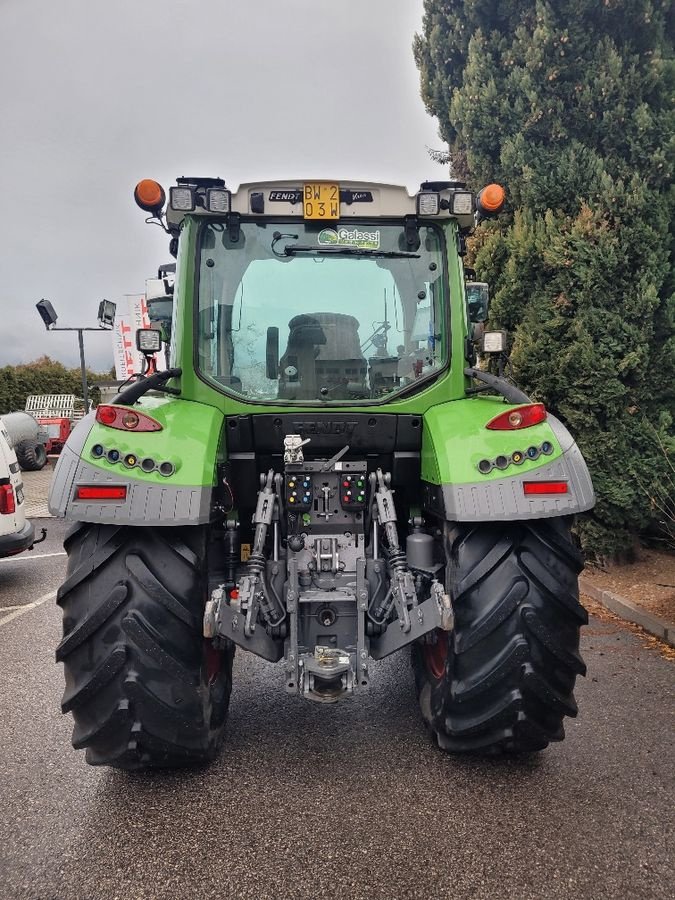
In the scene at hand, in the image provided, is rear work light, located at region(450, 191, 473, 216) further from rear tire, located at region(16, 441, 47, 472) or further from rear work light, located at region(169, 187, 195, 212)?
rear tire, located at region(16, 441, 47, 472)

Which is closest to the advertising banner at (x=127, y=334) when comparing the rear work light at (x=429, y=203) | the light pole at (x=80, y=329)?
the light pole at (x=80, y=329)

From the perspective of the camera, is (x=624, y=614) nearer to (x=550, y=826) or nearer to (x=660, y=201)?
(x=550, y=826)

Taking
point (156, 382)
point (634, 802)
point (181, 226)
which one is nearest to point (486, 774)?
point (634, 802)

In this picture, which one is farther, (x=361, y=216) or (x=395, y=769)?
(x=361, y=216)

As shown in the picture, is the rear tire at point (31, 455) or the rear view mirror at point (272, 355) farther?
the rear tire at point (31, 455)

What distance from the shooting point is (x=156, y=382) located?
311cm

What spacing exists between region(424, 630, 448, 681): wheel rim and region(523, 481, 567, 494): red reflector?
0.77 m

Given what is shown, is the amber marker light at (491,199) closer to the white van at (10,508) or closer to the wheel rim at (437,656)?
the wheel rim at (437,656)

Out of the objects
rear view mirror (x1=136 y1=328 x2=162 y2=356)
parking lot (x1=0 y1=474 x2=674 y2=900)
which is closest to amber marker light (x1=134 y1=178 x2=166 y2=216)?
rear view mirror (x1=136 y1=328 x2=162 y2=356)

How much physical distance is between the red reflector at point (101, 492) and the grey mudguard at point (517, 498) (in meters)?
1.29

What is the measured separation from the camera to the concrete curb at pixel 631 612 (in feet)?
15.2

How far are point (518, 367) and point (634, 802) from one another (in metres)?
4.35

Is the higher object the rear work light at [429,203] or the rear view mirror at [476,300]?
the rear work light at [429,203]

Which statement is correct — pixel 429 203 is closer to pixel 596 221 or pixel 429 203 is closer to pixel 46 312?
pixel 596 221
